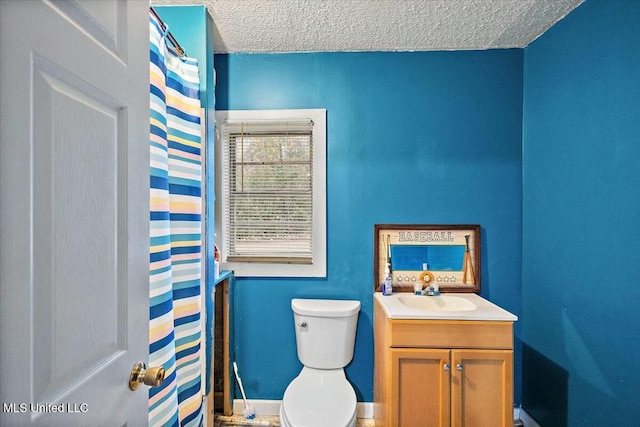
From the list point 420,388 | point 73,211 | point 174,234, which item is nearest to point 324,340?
point 420,388

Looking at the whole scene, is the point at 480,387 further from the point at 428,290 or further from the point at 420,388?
the point at 428,290

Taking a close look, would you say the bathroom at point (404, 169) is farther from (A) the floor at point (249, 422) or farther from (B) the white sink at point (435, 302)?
(B) the white sink at point (435, 302)

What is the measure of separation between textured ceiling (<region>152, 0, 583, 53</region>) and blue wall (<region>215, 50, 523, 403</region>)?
9 cm

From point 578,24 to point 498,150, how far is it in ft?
2.37

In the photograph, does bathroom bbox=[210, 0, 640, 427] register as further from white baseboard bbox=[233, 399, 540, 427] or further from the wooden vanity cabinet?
the wooden vanity cabinet

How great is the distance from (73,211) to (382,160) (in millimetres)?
1768

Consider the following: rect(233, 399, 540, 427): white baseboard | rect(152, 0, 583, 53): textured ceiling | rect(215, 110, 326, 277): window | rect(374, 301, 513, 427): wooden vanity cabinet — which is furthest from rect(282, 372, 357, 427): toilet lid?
rect(152, 0, 583, 53): textured ceiling

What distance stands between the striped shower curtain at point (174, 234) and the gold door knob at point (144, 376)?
35 cm

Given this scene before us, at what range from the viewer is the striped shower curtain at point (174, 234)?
1.13m

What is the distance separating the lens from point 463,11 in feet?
5.48

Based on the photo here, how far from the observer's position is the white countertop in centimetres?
160

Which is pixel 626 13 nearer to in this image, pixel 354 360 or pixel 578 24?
pixel 578 24

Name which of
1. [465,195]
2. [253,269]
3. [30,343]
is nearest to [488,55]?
[465,195]

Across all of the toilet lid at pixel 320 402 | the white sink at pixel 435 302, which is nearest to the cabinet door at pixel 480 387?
the white sink at pixel 435 302
